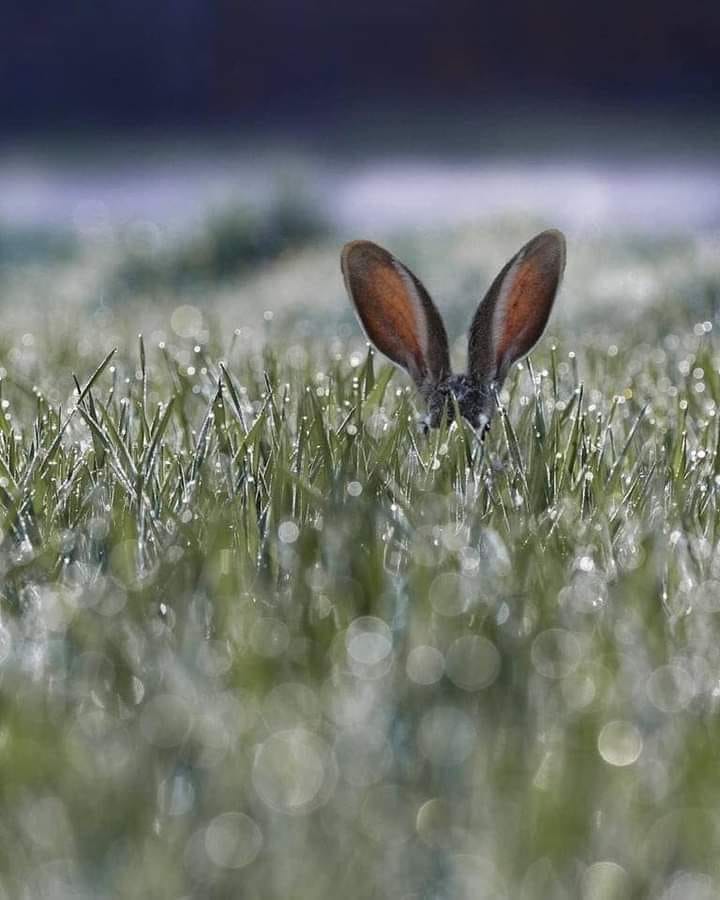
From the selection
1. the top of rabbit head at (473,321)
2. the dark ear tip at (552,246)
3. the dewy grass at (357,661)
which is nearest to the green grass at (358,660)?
the dewy grass at (357,661)

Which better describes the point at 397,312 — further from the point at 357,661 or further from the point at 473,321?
the point at 357,661

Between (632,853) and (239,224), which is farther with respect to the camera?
(239,224)

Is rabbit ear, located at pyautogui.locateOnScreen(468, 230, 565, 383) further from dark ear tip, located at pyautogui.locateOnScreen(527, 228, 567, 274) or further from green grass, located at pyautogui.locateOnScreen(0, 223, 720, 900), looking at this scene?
green grass, located at pyautogui.locateOnScreen(0, 223, 720, 900)

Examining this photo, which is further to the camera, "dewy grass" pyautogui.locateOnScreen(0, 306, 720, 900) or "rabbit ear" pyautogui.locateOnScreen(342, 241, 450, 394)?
"rabbit ear" pyautogui.locateOnScreen(342, 241, 450, 394)

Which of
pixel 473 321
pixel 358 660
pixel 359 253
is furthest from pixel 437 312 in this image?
pixel 358 660

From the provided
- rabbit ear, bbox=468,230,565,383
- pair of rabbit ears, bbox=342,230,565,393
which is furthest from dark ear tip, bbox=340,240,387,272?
rabbit ear, bbox=468,230,565,383

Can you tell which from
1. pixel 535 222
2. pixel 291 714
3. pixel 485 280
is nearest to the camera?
pixel 291 714

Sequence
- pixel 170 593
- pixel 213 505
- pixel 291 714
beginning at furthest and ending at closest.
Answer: pixel 213 505 < pixel 170 593 < pixel 291 714

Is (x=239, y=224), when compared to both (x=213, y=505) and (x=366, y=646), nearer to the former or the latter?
(x=213, y=505)

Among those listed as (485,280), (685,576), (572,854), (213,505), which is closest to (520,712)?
(572,854)
